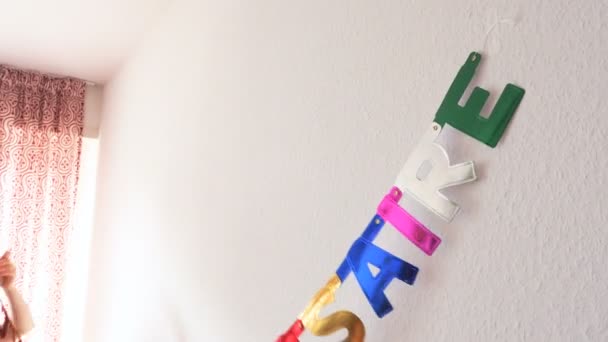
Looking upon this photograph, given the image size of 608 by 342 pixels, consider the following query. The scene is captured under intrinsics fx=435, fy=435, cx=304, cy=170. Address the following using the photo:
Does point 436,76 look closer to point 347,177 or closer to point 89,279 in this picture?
point 347,177

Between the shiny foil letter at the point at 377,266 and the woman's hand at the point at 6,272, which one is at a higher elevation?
the shiny foil letter at the point at 377,266

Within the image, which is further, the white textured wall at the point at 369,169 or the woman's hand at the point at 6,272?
the woman's hand at the point at 6,272

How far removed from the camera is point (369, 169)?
2.02ft

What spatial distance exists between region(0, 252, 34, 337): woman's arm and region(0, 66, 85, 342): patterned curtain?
2.32 feet

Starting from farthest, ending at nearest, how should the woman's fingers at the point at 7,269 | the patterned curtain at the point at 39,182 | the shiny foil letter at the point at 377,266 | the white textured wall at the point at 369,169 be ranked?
the patterned curtain at the point at 39,182 → the woman's fingers at the point at 7,269 → the shiny foil letter at the point at 377,266 → the white textured wall at the point at 369,169

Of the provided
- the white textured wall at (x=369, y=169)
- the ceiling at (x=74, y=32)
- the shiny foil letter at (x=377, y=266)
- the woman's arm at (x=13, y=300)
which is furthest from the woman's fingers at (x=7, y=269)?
the shiny foil letter at (x=377, y=266)

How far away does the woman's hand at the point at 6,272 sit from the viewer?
1694 mm

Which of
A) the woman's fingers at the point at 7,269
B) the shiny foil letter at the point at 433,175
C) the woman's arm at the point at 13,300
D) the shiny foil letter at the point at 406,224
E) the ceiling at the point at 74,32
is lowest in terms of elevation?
the woman's arm at the point at 13,300

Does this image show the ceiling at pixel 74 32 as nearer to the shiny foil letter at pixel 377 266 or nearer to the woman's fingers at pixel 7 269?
the woman's fingers at pixel 7 269

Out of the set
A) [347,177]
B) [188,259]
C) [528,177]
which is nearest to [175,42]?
[188,259]

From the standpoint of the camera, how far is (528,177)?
418 mm

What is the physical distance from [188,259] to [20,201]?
65.3 inches

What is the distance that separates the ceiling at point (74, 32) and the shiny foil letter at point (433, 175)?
1484mm

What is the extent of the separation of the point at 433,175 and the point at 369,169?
14 cm
